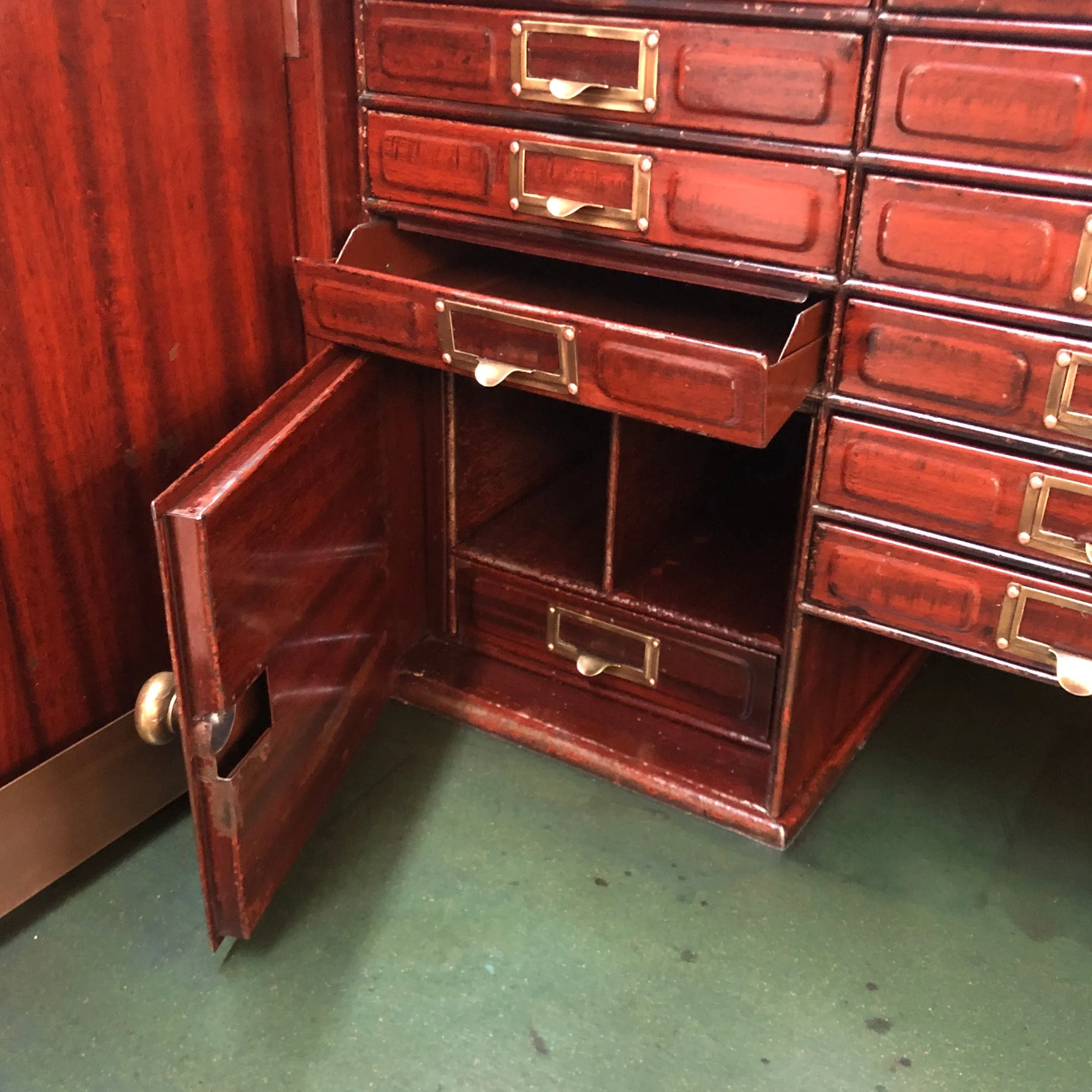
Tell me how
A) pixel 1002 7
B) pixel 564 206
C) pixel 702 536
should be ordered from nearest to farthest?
pixel 1002 7, pixel 564 206, pixel 702 536

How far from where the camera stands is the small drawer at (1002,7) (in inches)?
28.9

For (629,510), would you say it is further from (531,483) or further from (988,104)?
(988,104)

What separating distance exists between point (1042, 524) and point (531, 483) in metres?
0.73

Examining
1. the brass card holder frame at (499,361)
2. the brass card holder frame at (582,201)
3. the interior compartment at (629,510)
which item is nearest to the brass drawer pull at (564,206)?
the brass card holder frame at (582,201)

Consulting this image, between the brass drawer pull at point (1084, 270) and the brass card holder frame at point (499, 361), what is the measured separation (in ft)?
1.24

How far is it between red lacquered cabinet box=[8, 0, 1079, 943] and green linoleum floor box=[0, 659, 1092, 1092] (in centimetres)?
6

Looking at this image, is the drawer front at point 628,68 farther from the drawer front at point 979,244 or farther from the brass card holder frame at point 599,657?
the brass card holder frame at point 599,657

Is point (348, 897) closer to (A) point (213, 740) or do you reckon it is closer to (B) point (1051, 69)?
(A) point (213, 740)

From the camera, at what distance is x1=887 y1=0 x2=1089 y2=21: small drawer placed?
0.73 m

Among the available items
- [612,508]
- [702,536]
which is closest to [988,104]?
[612,508]

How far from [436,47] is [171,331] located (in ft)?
1.17

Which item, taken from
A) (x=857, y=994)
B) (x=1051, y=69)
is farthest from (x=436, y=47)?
(x=857, y=994)

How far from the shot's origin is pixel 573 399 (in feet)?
3.15

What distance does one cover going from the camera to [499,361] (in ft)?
3.17
